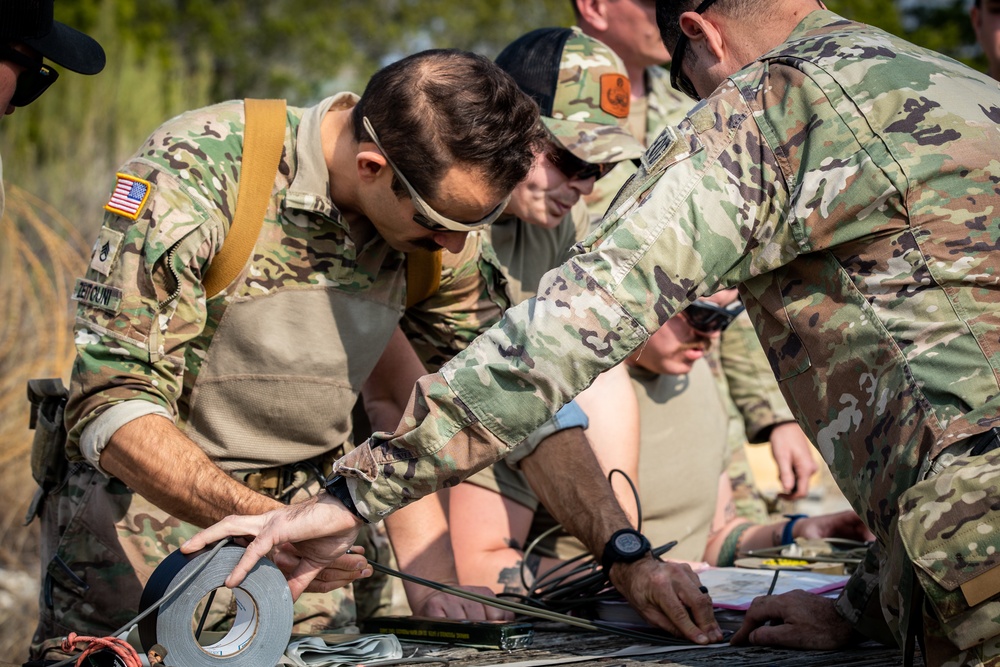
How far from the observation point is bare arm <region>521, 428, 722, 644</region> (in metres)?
2.81

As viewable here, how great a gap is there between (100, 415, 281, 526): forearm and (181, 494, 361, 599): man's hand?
31cm

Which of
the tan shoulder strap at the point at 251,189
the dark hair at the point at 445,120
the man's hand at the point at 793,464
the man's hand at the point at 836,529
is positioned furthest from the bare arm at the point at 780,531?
the tan shoulder strap at the point at 251,189

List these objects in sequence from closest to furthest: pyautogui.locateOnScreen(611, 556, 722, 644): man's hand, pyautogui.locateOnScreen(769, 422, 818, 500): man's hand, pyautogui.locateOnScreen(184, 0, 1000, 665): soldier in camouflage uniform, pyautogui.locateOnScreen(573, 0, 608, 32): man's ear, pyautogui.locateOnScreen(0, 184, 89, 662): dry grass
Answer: pyautogui.locateOnScreen(184, 0, 1000, 665): soldier in camouflage uniform
pyautogui.locateOnScreen(611, 556, 722, 644): man's hand
pyautogui.locateOnScreen(769, 422, 818, 500): man's hand
pyautogui.locateOnScreen(573, 0, 608, 32): man's ear
pyautogui.locateOnScreen(0, 184, 89, 662): dry grass

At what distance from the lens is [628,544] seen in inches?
121

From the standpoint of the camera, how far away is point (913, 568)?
2.04m

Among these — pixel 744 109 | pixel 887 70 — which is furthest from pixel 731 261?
pixel 887 70

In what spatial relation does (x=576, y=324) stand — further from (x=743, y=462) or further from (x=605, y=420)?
(x=743, y=462)

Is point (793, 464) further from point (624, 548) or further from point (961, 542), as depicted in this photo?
point (961, 542)

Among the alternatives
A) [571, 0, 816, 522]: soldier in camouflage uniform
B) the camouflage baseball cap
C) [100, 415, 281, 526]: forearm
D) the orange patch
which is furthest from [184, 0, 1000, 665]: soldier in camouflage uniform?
[571, 0, 816, 522]: soldier in camouflage uniform

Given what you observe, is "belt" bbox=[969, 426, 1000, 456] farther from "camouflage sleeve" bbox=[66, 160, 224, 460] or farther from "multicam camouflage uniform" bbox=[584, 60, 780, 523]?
"multicam camouflage uniform" bbox=[584, 60, 780, 523]

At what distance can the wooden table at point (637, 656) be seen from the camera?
251 cm

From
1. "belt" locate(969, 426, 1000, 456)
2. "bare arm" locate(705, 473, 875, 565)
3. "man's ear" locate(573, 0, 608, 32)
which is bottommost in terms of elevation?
"bare arm" locate(705, 473, 875, 565)

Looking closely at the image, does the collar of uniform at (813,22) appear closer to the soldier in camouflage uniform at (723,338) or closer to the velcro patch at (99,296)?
the velcro patch at (99,296)

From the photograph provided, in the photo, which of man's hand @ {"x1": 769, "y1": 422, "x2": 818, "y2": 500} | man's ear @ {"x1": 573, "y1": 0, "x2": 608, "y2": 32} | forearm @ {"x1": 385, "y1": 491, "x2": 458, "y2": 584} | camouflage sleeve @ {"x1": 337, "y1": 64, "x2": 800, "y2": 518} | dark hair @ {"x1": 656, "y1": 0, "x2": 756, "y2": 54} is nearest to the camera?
camouflage sleeve @ {"x1": 337, "y1": 64, "x2": 800, "y2": 518}
